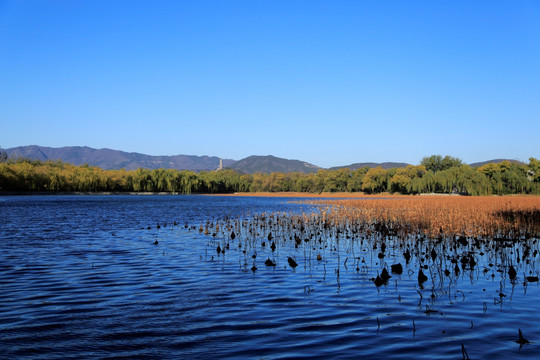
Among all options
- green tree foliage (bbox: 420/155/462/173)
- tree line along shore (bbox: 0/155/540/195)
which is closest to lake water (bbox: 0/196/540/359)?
tree line along shore (bbox: 0/155/540/195)

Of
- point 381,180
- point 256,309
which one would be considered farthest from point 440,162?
point 256,309

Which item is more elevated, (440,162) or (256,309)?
(440,162)

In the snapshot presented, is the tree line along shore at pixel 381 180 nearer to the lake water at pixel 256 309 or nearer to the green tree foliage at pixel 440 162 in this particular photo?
the green tree foliage at pixel 440 162

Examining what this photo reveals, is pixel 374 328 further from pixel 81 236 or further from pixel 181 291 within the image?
pixel 81 236

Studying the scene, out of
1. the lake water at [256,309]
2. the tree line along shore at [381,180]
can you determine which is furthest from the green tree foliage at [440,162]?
the lake water at [256,309]

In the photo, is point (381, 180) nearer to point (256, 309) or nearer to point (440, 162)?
point (440, 162)

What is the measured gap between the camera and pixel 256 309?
9258 mm

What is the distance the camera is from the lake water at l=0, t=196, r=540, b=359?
6.86 meters

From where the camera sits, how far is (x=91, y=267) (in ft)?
48.3

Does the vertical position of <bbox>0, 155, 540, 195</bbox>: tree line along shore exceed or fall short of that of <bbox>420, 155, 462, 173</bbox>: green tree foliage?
it falls short

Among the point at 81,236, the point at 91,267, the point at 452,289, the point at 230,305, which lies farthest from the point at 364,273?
the point at 81,236

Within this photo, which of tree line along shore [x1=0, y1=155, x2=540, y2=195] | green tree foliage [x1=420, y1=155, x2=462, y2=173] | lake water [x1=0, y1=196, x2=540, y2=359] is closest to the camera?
lake water [x1=0, y1=196, x2=540, y2=359]

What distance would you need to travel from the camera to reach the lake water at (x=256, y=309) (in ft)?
22.5

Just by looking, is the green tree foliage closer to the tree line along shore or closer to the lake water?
the tree line along shore
